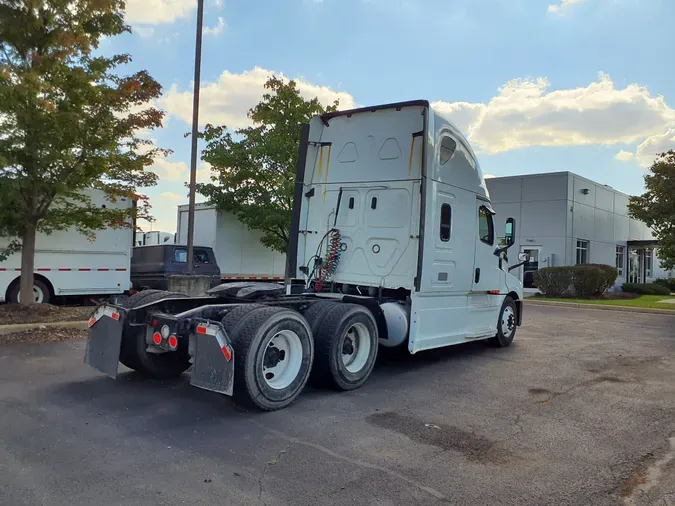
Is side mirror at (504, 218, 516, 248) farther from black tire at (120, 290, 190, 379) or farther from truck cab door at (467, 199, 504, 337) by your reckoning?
black tire at (120, 290, 190, 379)

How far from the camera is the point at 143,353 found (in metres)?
6.29

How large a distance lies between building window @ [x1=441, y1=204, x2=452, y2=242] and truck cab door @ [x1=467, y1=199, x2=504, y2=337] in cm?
82

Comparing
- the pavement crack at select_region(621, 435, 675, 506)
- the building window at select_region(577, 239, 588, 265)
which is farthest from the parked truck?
the building window at select_region(577, 239, 588, 265)

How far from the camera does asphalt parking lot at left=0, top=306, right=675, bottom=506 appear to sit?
363cm

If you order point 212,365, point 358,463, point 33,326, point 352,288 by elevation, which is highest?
point 352,288

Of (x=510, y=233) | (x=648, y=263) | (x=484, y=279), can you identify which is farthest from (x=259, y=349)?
(x=648, y=263)

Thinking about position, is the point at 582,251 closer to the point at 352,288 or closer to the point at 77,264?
the point at 352,288

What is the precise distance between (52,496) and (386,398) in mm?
3543

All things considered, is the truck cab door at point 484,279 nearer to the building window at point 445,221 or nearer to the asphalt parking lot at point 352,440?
the building window at point 445,221

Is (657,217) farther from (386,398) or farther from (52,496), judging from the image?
(52,496)

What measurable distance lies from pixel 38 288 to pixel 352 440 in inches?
441

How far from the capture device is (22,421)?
4.87m

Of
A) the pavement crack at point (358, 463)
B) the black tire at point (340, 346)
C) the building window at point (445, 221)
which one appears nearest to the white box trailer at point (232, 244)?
the building window at point (445, 221)

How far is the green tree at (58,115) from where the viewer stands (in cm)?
941
